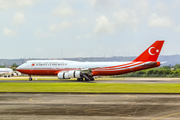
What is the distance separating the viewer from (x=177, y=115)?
14805 mm

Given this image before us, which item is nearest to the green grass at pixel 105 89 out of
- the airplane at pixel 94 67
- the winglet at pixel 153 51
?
the airplane at pixel 94 67

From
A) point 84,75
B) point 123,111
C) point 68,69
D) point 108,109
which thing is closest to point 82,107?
point 108,109

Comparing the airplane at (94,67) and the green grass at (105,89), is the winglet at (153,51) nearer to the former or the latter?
the airplane at (94,67)

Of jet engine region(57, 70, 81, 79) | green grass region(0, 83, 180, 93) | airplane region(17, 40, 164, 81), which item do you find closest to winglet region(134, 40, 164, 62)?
airplane region(17, 40, 164, 81)

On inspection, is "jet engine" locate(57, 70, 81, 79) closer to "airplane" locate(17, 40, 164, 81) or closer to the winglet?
"airplane" locate(17, 40, 164, 81)

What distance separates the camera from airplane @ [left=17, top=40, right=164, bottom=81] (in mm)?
53812

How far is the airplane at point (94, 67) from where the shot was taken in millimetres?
53812

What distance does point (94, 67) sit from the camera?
55688mm

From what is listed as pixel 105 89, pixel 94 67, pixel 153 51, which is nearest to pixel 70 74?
pixel 94 67

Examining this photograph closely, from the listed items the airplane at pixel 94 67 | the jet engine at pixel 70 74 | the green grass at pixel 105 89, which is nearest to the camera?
the green grass at pixel 105 89

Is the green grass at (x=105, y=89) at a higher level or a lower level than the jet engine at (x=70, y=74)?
lower

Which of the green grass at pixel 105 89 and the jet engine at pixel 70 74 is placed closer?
the green grass at pixel 105 89

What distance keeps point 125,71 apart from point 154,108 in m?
38.3

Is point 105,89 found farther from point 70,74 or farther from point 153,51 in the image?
point 153,51
